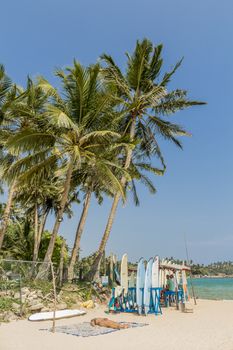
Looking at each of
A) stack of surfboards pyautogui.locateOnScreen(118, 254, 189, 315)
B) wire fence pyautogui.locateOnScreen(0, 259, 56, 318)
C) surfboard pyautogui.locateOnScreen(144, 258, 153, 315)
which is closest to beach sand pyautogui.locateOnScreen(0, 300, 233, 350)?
wire fence pyautogui.locateOnScreen(0, 259, 56, 318)

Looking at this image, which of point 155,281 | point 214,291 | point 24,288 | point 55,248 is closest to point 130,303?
point 155,281

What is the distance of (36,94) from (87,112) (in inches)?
169

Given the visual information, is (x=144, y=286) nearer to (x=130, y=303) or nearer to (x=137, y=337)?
(x=130, y=303)

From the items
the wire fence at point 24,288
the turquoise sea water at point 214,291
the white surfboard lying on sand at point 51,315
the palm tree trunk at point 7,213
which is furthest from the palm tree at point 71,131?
A: the turquoise sea water at point 214,291

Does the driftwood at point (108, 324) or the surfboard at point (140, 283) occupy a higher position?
the surfboard at point (140, 283)

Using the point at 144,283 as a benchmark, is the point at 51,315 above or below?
below

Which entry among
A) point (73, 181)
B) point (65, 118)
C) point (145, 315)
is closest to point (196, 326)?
point (145, 315)

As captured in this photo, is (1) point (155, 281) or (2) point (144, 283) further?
(1) point (155, 281)

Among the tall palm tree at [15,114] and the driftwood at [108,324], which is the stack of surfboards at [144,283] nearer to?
the driftwood at [108,324]

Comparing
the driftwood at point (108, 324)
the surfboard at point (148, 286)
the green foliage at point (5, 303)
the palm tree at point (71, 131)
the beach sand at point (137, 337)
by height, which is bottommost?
the beach sand at point (137, 337)

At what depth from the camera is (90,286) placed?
634 inches

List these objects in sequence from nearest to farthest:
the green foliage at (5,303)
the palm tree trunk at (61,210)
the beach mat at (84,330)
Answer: the beach mat at (84,330) → the green foliage at (5,303) → the palm tree trunk at (61,210)

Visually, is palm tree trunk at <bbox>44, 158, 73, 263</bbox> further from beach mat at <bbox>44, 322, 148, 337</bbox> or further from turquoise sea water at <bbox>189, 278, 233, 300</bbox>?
turquoise sea water at <bbox>189, 278, 233, 300</bbox>

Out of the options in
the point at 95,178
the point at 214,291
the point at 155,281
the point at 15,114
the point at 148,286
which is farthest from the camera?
the point at 214,291
